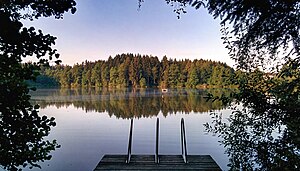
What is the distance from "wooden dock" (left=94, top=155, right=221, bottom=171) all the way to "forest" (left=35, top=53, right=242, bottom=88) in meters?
47.1

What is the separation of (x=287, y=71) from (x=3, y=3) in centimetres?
159

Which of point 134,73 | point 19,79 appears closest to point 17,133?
point 19,79

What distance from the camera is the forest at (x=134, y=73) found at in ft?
191

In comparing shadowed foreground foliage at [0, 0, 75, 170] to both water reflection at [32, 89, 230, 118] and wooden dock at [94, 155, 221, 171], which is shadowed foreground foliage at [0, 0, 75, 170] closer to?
wooden dock at [94, 155, 221, 171]

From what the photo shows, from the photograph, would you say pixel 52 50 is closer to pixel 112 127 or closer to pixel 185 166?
pixel 185 166

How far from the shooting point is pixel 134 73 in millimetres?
63969

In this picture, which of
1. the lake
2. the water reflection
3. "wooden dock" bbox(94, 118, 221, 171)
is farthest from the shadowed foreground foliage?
the water reflection

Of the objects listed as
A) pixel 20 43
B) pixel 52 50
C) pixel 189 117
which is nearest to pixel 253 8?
pixel 52 50

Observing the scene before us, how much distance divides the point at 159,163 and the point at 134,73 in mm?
59326

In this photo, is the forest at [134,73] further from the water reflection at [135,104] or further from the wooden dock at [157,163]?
the wooden dock at [157,163]

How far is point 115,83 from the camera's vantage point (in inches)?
2608

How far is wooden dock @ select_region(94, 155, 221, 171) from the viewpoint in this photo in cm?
458

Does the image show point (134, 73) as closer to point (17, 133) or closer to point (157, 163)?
point (157, 163)

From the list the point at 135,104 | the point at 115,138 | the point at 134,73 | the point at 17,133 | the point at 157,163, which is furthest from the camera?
the point at 134,73
